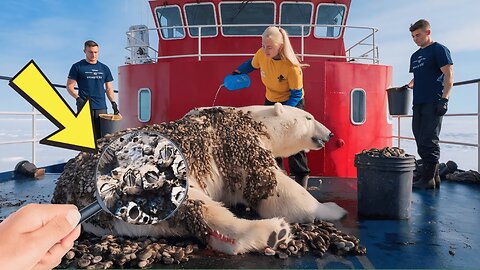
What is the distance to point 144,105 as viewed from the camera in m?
6.60

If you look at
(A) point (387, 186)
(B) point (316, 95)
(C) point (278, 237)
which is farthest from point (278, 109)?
(B) point (316, 95)

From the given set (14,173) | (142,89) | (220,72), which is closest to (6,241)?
(220,72)

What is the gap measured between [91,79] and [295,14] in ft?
14.0

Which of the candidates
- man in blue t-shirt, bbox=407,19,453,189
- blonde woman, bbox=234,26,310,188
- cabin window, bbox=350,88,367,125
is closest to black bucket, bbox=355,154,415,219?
blonde woman, bbox=234,26,310,188

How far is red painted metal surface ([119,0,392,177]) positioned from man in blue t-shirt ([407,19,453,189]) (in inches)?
53.4

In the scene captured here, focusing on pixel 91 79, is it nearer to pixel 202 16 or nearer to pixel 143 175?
pixel 202 16

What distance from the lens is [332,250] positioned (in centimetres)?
251

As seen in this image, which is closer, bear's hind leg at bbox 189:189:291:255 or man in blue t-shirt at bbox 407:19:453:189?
bear's hind leg at bbox 189:189:291:255

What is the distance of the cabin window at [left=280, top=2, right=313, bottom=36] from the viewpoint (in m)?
7.49

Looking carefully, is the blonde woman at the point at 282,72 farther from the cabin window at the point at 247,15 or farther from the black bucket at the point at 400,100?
the cabin window at the point at 247,15

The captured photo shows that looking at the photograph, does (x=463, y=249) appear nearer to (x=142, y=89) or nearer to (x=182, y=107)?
(x=182, y=107)

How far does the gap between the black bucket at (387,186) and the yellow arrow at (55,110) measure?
252 centimetres

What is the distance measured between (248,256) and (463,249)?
5.12ft

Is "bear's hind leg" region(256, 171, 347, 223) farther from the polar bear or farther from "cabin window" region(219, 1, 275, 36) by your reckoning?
"cabin window" region(219, 1, 275, 36)
